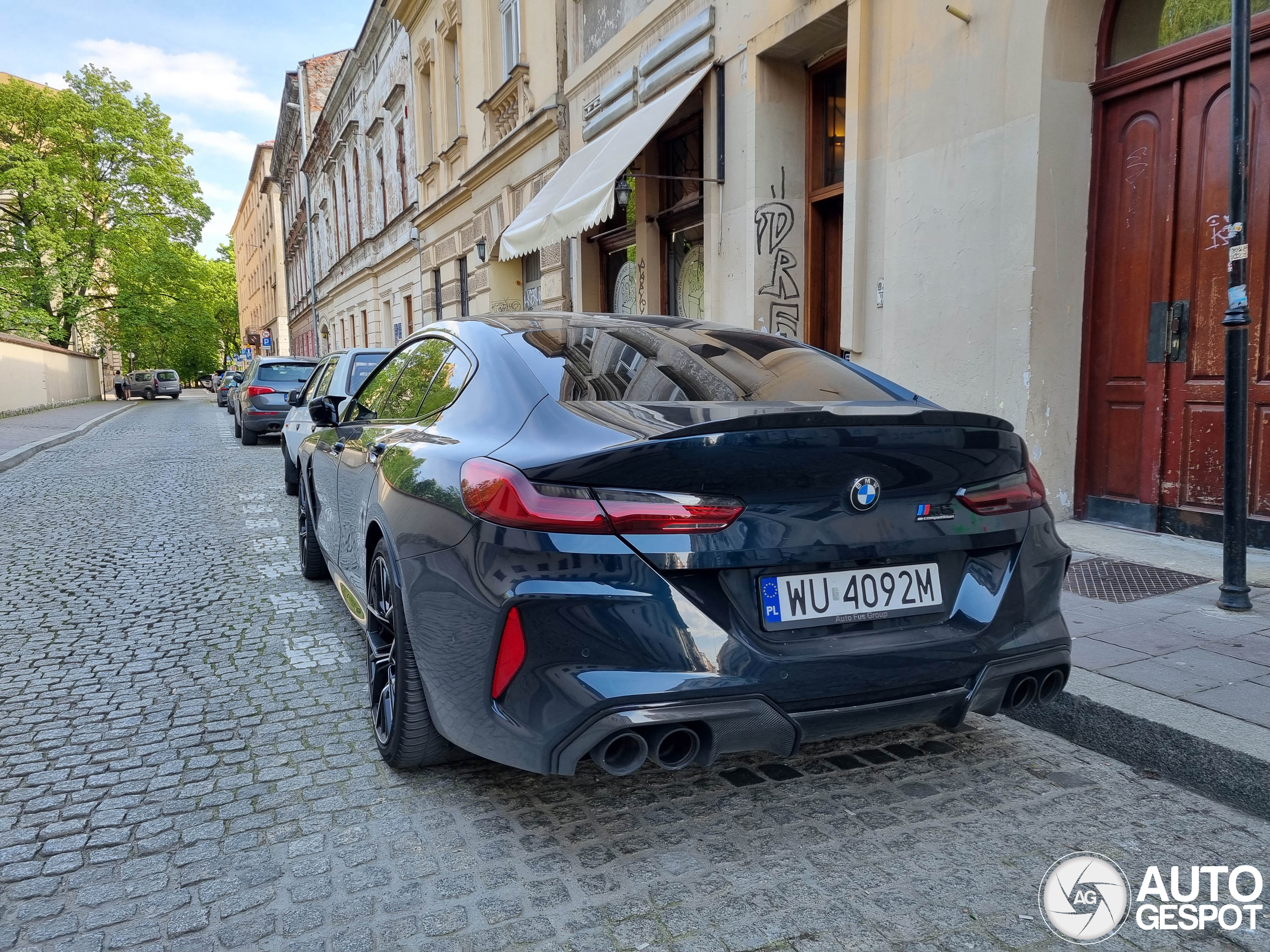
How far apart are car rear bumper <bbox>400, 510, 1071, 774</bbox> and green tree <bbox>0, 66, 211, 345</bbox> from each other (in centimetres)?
4107

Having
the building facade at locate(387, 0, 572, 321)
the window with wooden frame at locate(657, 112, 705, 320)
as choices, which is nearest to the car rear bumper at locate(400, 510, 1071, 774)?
the window with wooden frame at locate(657, 112, 705, 320)

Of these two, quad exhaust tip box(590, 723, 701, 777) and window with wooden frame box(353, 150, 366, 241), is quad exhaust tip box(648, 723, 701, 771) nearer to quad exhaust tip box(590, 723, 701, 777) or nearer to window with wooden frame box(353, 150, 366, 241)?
quad exhaust tip box(590, 723, 701, 777)

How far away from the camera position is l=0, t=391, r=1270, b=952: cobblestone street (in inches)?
82.2

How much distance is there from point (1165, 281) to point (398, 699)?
515 centimetres

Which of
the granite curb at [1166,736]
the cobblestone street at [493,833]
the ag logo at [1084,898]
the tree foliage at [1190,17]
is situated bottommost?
the ag logo at [1084,898]

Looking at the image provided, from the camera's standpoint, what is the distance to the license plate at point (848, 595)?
220cm

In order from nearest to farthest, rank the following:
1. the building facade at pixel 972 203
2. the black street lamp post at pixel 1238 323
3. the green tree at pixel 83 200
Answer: the black street lamp post at pixel 1238 323 → the building facade at pixel 972 203 → the green tree at pixel 83 200

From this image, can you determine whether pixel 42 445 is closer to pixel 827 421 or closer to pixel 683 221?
pixel 683 221

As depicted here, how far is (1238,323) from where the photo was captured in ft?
13.0

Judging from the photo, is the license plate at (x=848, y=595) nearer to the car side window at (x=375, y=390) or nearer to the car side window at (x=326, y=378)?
→ the car side window at (x=375, y=390)

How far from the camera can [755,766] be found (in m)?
2.94

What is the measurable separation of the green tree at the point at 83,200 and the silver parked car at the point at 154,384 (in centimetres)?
939

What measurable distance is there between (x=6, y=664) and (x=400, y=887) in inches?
111

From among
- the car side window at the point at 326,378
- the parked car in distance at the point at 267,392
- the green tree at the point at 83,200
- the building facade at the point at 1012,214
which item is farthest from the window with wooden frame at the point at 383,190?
the green tree at the point at 83,200
